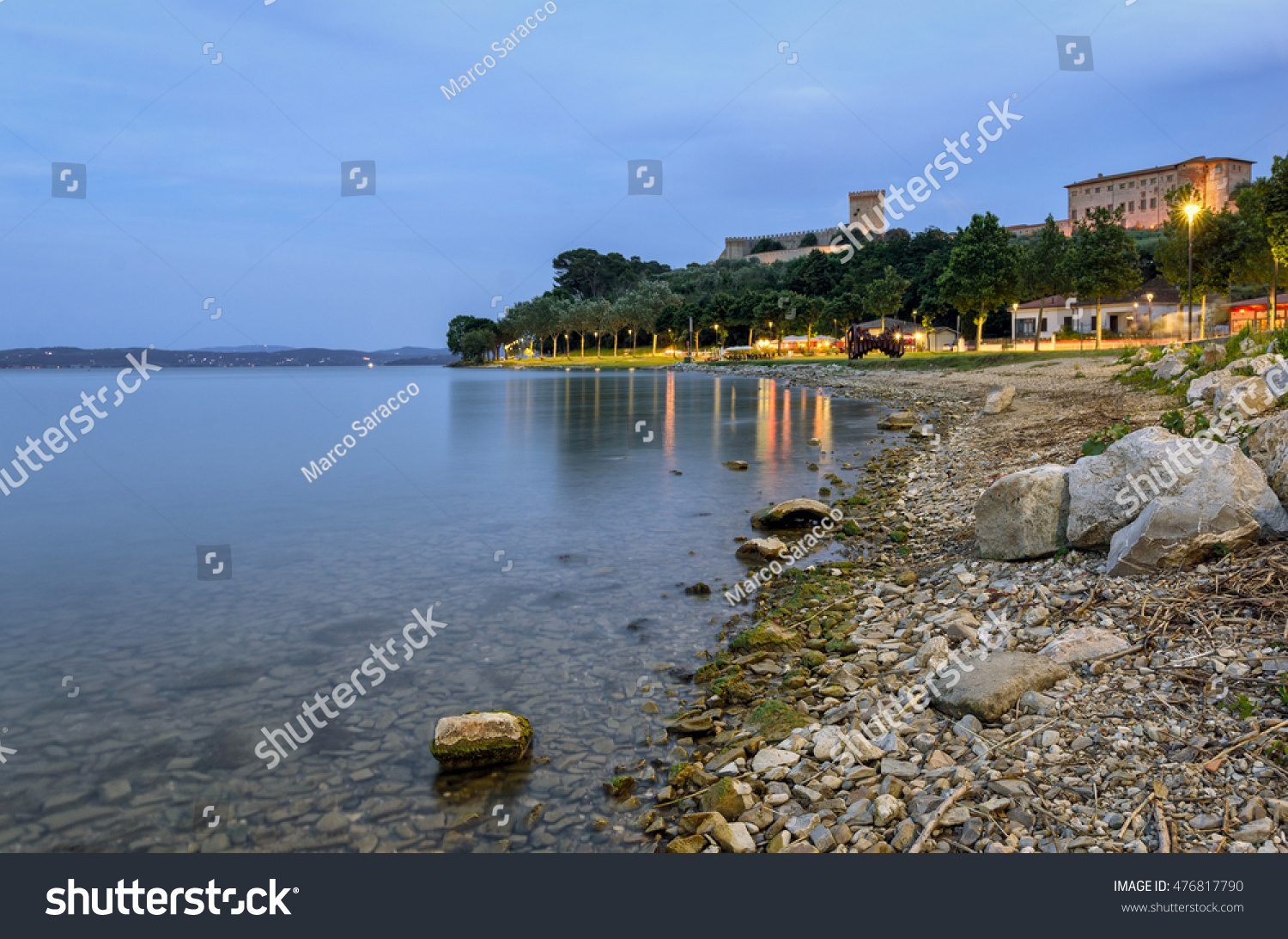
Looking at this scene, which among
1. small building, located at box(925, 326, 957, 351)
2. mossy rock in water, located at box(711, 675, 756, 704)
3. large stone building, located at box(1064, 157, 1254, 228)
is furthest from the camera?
large stone building, located at box(1064, 157, 1254, 228)

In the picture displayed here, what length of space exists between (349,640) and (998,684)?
876cm

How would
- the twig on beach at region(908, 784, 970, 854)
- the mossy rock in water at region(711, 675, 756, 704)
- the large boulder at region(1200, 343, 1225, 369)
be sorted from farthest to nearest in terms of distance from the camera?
1. the large boulder at region(1200, 343, 1225, 369)
2. the mossy rock in water at region(711, 675, 756, 704)
3. the twig on beach at region(908, 784, 970, 854)

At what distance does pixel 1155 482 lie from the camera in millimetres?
9070

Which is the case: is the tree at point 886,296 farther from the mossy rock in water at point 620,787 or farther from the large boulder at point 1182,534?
the mossy rock in water at point 620,787

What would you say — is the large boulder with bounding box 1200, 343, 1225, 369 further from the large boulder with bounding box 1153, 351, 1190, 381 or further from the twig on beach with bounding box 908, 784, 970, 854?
the twig on beach with bounding box 908, 784, 970, 854

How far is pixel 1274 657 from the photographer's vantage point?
6266mm

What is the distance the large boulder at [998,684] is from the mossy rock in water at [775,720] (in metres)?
1.35

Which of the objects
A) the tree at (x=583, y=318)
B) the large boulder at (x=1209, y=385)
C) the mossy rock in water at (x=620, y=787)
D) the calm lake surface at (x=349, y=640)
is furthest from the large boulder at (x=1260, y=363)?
the tree at (x=583, y=318)

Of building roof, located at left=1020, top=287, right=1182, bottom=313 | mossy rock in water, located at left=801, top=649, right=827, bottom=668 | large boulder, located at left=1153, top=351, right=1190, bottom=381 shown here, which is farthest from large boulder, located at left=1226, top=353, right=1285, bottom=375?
building roof, located at left=1020, top=287, right=1182, bottom=313

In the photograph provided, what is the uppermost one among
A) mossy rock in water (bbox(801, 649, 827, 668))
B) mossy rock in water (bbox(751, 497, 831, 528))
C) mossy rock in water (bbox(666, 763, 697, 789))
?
mossy rock in water (bbox(751, 497, 831, 528))

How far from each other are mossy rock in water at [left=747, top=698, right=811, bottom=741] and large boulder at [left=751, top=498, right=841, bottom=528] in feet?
30.7

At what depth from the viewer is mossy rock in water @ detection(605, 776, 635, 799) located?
7273mm

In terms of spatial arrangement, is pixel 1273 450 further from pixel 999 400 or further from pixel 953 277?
pixel 953 277

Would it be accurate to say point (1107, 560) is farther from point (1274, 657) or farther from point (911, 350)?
point (911, 350)
